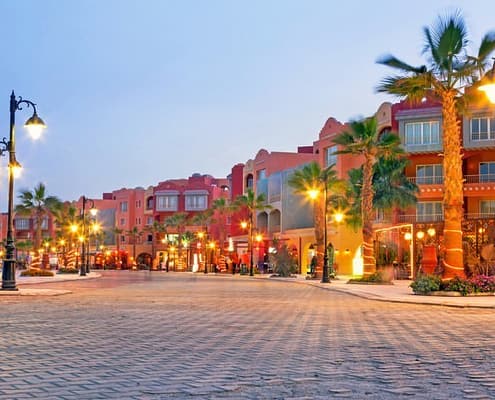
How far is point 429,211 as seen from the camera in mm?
56312

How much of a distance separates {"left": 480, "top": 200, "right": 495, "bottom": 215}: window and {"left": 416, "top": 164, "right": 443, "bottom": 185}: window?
3.78 metres

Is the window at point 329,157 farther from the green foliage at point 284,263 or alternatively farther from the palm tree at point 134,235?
the palm tree at point 134,235

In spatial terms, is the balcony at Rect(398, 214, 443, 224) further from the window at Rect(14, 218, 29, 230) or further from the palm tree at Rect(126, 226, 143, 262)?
the window at Rect(14, 218, 29, 230)

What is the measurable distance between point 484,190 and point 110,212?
8638 cm

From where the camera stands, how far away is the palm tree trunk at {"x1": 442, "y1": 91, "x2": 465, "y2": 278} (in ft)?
83.6

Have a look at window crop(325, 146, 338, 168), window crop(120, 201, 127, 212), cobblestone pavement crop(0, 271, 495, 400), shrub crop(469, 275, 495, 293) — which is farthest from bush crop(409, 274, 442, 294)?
window crop(120, 201, 127, 212)

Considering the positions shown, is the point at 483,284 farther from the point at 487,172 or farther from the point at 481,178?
Result: the point at 487,172

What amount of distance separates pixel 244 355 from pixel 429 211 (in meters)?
48.9

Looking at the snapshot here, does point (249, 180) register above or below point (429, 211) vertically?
above

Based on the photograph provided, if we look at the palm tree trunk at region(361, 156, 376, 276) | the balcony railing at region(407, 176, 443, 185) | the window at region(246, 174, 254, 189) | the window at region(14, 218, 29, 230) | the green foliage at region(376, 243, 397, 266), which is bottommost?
the green foliage at region(376, 243, 397, 266)

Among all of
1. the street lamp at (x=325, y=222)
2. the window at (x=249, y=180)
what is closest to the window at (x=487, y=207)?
the street lamp at (x=325, y=222)

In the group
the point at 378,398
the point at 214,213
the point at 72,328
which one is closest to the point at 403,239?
the point at 72,328

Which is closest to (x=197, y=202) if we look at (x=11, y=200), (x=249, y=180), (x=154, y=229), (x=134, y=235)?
(x=154, y=229)

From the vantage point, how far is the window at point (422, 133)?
5531cm
